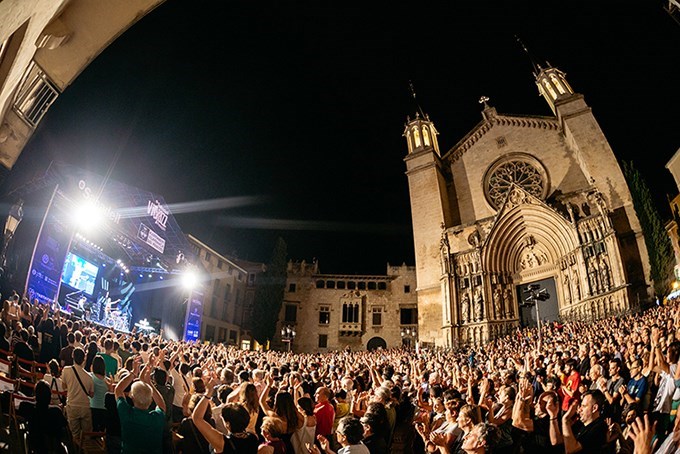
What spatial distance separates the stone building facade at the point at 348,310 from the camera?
113 feet

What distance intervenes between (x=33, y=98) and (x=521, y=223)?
2290cm

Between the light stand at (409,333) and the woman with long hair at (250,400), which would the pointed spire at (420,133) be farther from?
the woman with long hair at (250,400)

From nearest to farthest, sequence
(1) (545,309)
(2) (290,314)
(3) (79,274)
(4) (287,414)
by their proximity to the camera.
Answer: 1. (4) (287,414)
2. (3) (79,274)
3. (1) (545,309)
4. (2) (290,314)

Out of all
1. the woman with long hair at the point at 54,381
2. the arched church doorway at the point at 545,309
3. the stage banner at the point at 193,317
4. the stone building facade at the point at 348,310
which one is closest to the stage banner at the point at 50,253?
the woman with long hair at the point at 54,381

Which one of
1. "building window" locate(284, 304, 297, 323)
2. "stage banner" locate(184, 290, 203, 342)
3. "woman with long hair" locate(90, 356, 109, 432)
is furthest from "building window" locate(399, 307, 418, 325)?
"woman with long hair" locate(90, 356, 109, 432)

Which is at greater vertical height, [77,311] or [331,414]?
[77,311]

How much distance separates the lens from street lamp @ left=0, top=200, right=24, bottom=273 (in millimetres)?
12164

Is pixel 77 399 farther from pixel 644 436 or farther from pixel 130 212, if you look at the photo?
pixel 130 212

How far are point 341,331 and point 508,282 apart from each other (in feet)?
58.4

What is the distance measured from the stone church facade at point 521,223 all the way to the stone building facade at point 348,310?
428 inches

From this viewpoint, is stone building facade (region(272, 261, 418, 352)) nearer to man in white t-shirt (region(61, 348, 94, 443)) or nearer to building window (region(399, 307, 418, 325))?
building window (region(399, 307, 418, 325))

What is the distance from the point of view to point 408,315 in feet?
115

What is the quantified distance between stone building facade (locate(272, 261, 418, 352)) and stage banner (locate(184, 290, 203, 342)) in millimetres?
9092

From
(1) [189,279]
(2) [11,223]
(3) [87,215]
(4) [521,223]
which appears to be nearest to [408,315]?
(4) [521,223]
